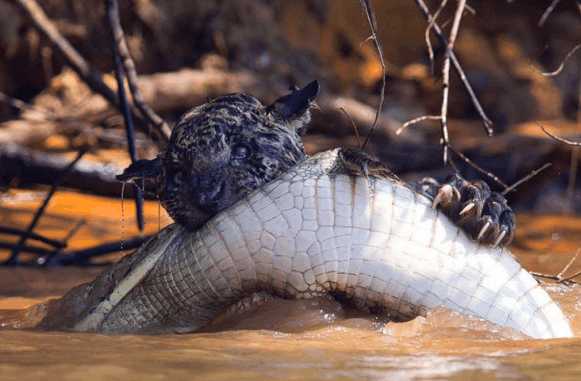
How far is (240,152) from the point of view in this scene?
324 cm

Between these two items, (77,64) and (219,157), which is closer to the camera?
(219,157)

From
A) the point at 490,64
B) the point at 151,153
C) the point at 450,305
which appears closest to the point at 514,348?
the point at 450,305

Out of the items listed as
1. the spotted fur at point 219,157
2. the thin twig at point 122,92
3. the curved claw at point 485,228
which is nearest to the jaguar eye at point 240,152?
the spotted fur at point 219,157

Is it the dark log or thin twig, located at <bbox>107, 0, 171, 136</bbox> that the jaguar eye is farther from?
the dark log

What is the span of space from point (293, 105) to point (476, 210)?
0.89 m

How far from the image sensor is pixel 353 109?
9.86 m

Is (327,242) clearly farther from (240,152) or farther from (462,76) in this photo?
(462,76)

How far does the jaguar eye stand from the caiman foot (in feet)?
2.13

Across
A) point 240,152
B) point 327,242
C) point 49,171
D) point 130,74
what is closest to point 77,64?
point 130,74

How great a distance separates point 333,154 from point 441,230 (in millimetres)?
447

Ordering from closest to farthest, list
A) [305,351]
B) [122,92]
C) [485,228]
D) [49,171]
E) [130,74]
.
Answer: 1. [305,351]
2. [485,228]
3. [122,92]
4. [130,74]
5. [49,171]

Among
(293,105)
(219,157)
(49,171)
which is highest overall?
(49,171)

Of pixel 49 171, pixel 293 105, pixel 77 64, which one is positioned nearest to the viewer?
pixel 293 105

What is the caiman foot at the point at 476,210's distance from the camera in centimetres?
290
